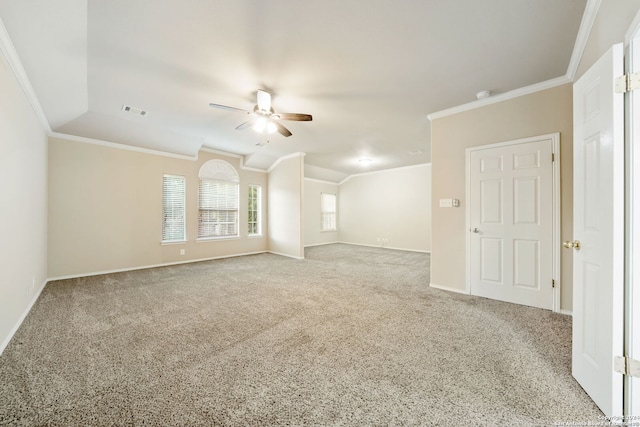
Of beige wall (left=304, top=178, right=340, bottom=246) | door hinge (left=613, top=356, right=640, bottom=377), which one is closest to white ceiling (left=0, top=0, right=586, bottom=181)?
door hinge (left=613, top=356, right=640, bottom=377)

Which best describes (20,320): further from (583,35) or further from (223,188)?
(583,35)

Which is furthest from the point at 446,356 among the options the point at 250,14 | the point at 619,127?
the point at 250,14

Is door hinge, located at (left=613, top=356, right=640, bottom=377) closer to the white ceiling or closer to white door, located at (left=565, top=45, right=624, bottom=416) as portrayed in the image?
white door, located at (left=565, top=45, right=624, bottom=416)

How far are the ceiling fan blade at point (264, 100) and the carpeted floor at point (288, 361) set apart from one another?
259 cm

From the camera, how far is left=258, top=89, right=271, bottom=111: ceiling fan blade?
312 cm

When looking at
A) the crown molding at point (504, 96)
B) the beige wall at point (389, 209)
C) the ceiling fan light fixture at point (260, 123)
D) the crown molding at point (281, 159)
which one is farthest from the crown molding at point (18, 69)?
the beige wall at point (389, 209)

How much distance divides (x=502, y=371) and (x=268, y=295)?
269cm

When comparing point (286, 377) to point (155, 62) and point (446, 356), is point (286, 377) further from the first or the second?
point (155, 62)

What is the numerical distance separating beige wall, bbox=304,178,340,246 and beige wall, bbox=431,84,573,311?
5391 mm

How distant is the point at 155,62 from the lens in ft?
8.56

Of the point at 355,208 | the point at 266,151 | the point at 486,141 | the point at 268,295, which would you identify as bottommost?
the point at 268,295

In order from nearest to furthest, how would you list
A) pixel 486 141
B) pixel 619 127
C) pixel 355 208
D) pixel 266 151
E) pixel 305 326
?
pixel 619 127
pixel 305 326
pixel 486 141
pixel 266 151
pixel 355 208

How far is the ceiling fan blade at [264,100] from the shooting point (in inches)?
123

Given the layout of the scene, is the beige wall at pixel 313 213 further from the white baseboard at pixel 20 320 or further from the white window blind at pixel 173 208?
the white baseboard at pixel 20 320
